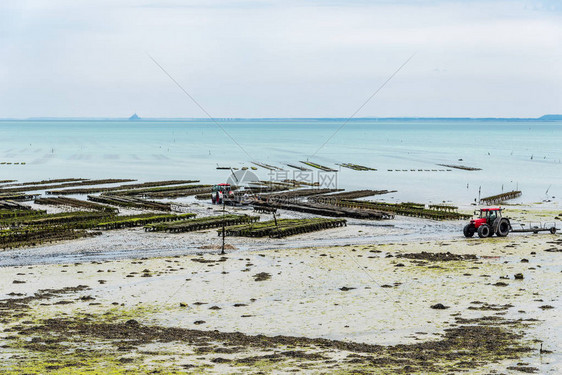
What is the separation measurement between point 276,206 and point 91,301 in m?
43.1

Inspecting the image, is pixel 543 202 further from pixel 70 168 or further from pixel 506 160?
pixel 70 168

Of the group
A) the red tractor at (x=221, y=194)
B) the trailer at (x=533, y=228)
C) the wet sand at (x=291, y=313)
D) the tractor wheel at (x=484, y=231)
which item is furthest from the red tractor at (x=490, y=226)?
the red tractor at (x=221, y=194)

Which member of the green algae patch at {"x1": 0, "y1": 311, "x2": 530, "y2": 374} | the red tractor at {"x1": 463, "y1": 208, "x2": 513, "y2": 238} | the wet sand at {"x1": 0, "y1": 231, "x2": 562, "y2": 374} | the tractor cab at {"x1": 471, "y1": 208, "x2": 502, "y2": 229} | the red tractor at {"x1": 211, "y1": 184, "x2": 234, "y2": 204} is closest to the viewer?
the green algae patch at {"x1": 0, "y1": 311, "x2": 530, "y2": 374}

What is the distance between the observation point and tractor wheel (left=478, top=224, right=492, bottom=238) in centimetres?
5350

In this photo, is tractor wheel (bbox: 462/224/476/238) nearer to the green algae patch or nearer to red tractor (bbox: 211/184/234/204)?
the green algae patch

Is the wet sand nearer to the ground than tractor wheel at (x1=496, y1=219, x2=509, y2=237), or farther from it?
nearer to the ground

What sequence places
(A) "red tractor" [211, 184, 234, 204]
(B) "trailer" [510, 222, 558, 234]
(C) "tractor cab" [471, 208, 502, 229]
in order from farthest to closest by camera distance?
(A) "red tractor" [211, 184, 234, 204] → (B) "trailer" [510, 222, 558, 234] → (C) "tractor cab" [471, 208, 502, 229]

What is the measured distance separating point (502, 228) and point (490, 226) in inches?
38.3

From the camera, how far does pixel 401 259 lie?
4484 centimetres

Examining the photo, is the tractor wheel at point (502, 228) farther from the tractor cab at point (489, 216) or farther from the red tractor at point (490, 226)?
the tractor cab at point (489, 216)

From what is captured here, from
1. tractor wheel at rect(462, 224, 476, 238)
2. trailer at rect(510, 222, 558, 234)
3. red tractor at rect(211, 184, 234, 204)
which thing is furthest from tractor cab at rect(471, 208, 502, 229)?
red tractor at rect(211, 184, 234, 204)

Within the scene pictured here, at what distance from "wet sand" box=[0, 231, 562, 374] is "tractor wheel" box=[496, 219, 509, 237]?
640cm

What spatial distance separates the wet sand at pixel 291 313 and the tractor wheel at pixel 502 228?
640 cm

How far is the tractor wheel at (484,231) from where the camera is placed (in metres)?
53.5
